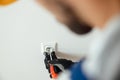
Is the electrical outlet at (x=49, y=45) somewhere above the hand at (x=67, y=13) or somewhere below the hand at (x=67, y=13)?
below

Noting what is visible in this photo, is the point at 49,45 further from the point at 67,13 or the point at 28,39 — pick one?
the point at 67,13

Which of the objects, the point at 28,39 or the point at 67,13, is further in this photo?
the point at 28,39

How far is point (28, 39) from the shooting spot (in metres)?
1.23

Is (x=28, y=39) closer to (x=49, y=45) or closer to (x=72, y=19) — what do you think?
(x=49, y=45)

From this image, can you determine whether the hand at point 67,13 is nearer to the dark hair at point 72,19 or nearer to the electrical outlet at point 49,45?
the dark hair at point 72,19

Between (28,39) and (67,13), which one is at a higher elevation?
(67,13)

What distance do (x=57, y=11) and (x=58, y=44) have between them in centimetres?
65

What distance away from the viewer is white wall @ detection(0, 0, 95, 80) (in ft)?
3.85

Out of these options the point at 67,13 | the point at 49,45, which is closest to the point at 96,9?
the point at 67,13

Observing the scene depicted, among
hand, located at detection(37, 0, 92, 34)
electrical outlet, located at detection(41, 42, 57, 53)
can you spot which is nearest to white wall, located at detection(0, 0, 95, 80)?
electrical outlet, located at detection(41, 42, 57, 53)

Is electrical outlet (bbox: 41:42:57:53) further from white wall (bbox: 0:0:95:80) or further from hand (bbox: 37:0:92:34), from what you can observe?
hand (bbox: 37:0:92:34)

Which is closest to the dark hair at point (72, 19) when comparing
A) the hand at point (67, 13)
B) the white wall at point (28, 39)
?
the hand at point (67, 13)

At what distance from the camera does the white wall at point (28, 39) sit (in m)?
1.17

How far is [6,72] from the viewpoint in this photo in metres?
1.31
